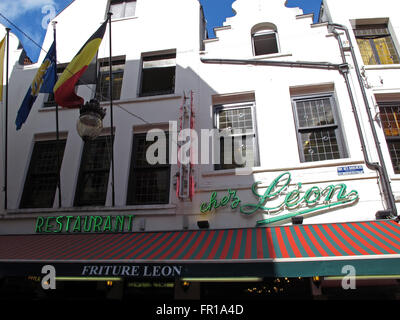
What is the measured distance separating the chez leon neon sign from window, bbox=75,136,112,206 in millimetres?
2849

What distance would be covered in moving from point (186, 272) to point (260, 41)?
718 centimetres

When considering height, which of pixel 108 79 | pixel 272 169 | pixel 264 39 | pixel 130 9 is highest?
pixel 130 9

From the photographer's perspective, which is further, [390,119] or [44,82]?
[44,82]

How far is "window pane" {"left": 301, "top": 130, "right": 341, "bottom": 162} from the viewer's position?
21.2 ft

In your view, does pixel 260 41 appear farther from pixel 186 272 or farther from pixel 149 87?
pixel 186 272

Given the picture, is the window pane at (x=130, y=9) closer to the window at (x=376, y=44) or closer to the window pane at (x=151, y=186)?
the window pane at (x=151, y=186)

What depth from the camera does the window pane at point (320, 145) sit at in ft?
21.2

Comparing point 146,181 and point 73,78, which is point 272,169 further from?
point 73,78

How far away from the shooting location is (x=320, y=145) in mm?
6609

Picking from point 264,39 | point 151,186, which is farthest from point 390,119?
point 151,186

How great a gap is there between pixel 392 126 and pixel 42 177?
29.8ft

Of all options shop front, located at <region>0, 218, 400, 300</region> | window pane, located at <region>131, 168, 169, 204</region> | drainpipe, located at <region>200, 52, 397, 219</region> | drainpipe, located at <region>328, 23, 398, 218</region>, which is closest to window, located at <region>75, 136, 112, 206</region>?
window pane, located at <region>131, 168, 169, 204</region>

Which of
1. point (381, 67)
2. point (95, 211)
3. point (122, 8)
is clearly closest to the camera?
point (95, 211)

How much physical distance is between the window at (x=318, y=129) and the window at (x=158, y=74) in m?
3.75
